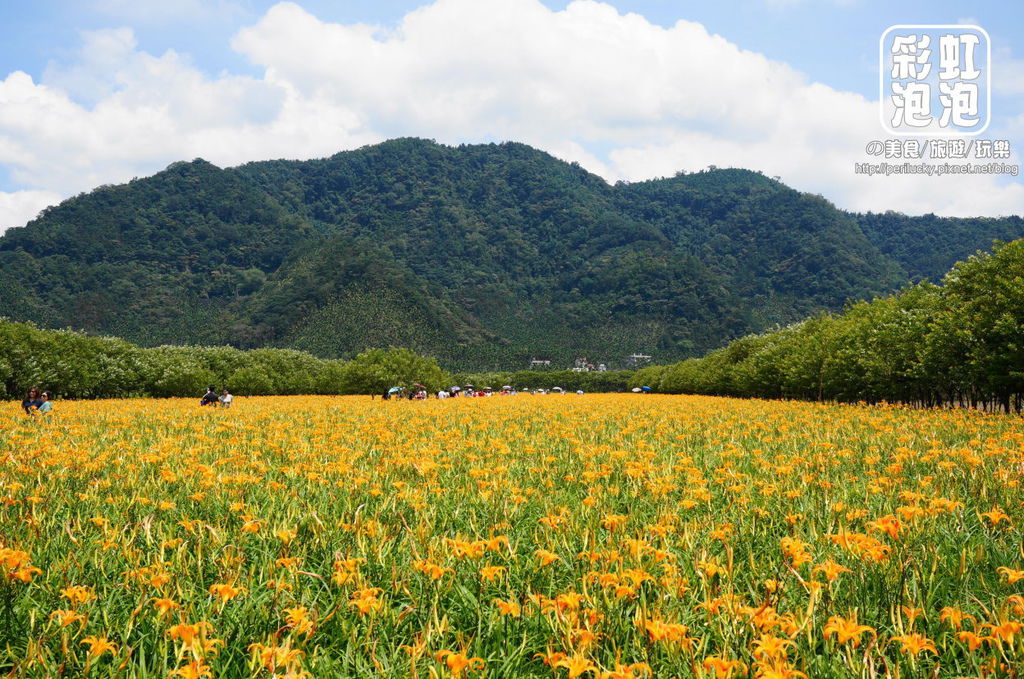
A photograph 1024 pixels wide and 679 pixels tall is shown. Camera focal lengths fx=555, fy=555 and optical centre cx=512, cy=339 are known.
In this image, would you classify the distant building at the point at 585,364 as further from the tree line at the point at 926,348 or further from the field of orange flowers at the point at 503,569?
the field of orange flowers at the point at 503,569

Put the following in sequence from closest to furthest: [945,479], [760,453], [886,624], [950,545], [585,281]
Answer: [886,624], [950,545], [945,479], [760,453], [585,281]

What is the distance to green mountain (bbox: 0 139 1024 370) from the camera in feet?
370

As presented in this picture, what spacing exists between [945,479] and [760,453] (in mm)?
1808

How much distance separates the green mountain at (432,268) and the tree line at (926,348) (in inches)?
2864

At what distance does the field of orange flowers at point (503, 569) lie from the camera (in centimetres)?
225

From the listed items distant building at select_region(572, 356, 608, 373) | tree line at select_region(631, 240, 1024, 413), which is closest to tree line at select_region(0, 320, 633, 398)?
tree line at select_region(631, 240, 1024, 413)

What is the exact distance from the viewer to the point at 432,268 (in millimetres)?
170250

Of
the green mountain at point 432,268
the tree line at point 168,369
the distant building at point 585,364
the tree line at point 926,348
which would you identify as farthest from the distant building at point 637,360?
the tree line at point 926,348

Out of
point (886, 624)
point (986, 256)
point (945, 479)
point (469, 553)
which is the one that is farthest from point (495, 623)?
point (986, 256)

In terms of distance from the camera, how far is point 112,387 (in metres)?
29.9

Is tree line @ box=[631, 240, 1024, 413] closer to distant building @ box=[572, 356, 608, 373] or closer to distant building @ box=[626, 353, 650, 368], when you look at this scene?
distant building @ box=[572, 356, 608, 373]

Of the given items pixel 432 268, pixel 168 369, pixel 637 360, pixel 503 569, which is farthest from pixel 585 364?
pixel 503 569

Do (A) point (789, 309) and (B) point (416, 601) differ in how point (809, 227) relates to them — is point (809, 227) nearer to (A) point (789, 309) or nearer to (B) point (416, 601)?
(A) point (789, 309)

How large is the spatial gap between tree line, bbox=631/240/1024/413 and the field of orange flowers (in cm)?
920
